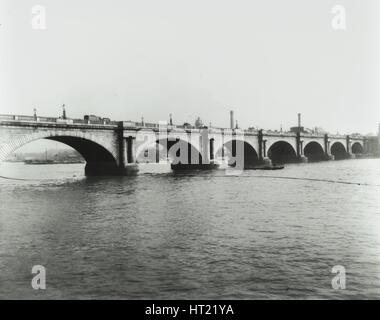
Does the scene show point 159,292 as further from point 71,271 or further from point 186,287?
point 71,271

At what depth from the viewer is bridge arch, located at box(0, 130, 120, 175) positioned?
136ft

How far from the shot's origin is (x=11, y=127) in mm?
40781

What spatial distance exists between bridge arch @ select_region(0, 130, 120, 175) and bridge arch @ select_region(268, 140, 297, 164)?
170 ft

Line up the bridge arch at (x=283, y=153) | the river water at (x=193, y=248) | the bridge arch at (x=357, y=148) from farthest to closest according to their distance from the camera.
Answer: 1. the bridge arch at (x=357, y=148)
2. the bridge arch at (x=283, y=153)
3. the river water at (x=193, y=248)

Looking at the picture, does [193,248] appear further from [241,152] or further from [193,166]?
[241,152]

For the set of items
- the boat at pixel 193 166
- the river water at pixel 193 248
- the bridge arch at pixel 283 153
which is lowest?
the river water at pixel 193 248

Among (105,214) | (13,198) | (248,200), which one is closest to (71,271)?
(105,214)

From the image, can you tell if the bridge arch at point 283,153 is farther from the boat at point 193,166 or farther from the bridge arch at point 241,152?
the boat at point 193,166

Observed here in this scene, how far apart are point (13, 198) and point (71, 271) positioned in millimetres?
22619

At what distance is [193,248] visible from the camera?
53.3 ft

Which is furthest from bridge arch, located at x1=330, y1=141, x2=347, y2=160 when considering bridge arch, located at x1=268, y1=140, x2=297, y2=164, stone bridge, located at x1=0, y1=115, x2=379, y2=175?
bridge arch, located at x1=268, y1=140, x2=297, y2=164

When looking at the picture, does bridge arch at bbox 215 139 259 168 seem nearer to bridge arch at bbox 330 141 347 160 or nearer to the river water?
bridge arch at bbox 330 141 347 160

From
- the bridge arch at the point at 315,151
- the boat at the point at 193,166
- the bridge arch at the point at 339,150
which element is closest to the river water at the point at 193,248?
the boat at the point at 193,166

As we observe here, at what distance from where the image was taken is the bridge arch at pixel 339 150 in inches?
4768
